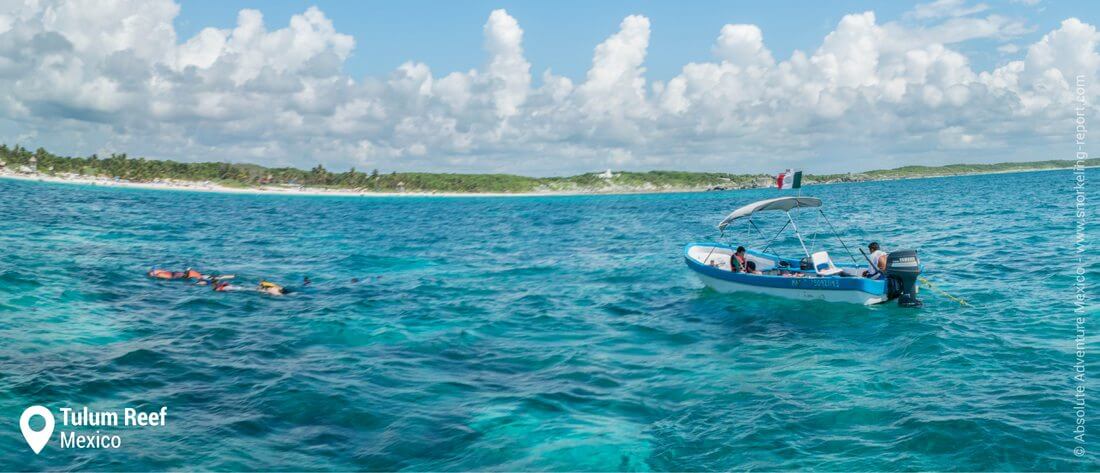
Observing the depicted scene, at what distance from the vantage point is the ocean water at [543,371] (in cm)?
1252

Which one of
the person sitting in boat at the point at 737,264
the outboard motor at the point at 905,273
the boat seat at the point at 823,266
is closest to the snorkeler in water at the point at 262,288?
the person sitting in boat at the point at 737,264

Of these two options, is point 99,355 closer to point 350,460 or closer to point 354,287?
point 350,460

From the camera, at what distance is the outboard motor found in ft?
76.8

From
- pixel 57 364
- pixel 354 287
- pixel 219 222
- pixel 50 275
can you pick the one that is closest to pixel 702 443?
pixel 57 364

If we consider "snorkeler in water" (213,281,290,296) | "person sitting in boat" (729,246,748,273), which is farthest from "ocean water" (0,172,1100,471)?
"person sitting in boat" (729,246,748,273)

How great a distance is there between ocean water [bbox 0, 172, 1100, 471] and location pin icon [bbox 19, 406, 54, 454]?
7.9 inches

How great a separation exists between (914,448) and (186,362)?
18.1 m

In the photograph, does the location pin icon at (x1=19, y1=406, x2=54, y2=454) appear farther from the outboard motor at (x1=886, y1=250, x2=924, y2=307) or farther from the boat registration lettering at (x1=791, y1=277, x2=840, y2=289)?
the outboard motor at (x1=886, y1=250, x2=924, y2=307)

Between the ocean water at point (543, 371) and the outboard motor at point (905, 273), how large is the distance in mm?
526

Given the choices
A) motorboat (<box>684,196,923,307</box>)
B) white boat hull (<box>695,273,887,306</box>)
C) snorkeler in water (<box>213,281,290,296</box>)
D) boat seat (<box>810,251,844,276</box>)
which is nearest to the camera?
motorboat (<box>684,196,923,307</box>)

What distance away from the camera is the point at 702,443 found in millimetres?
13102

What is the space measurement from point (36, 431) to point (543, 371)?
37.4 ft

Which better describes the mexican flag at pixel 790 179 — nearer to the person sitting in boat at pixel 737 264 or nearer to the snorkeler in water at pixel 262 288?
the person sitting in boat at pixel 737 264

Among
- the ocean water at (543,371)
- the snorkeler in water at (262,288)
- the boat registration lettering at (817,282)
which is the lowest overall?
the ocean water at (543,371)
